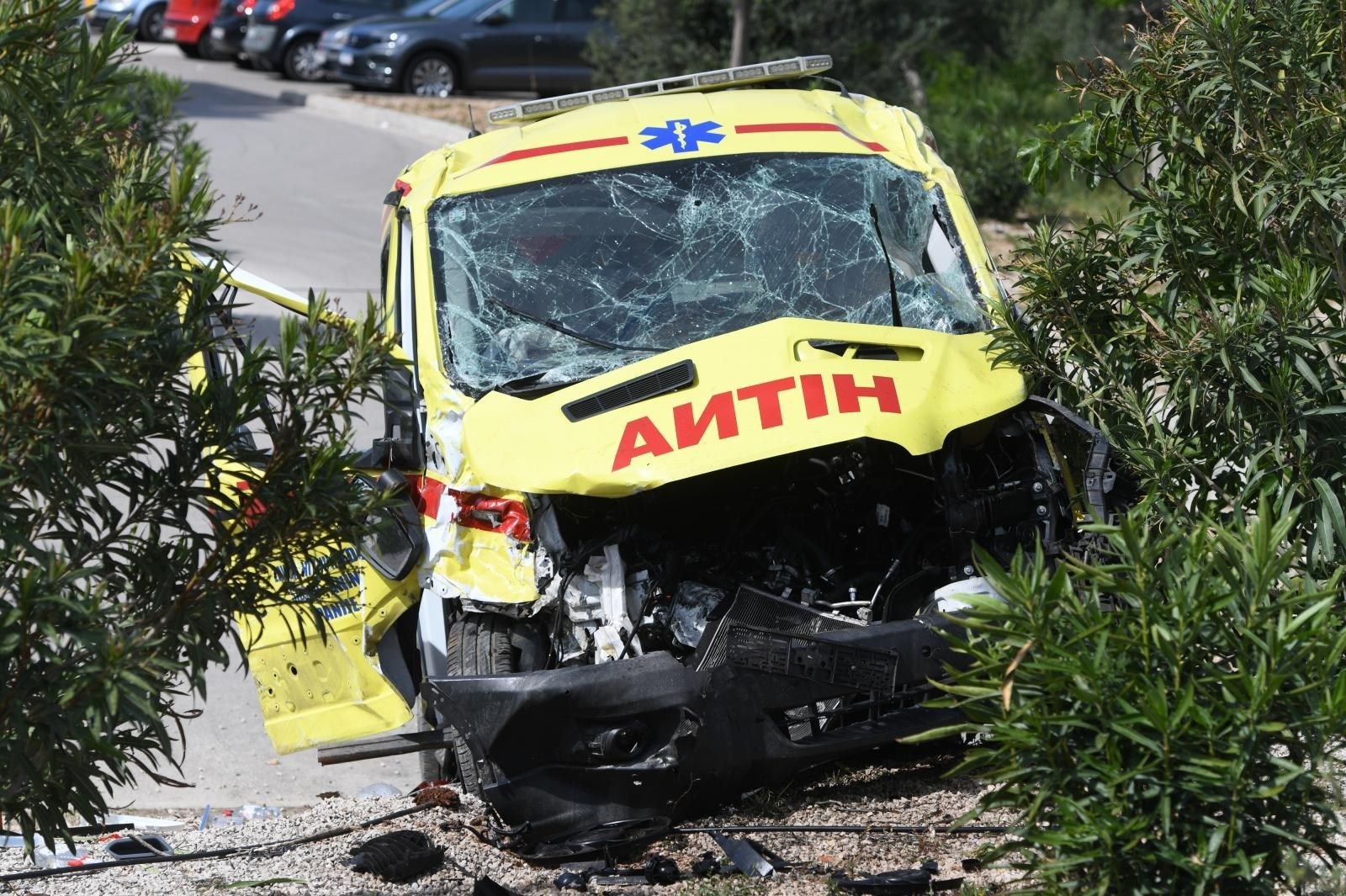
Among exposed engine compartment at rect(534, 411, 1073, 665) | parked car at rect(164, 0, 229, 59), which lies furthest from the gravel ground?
parked car at rect(164, 0, 229, 59)

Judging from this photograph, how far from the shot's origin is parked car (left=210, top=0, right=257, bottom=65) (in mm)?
24750

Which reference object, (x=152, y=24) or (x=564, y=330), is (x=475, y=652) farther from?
(x=152, y=24)

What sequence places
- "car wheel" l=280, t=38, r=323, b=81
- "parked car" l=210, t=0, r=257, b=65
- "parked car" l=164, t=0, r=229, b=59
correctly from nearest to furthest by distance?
1. "car wheel" l=280, t=38, r=323, b=81
2. "parked car" l=210, t=0, r=257, b=65
3. "parked car" l=164, t=0, r=229, b=59

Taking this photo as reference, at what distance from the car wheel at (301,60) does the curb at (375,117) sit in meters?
1.31

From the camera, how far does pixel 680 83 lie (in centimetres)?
725

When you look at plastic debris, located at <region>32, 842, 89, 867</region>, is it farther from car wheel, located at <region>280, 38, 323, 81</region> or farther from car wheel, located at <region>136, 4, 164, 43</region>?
car wheel, located at <region>136, 4, 164, 43</region>

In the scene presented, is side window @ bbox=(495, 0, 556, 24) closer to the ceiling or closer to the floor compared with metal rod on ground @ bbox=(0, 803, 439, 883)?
closer to the ceiling

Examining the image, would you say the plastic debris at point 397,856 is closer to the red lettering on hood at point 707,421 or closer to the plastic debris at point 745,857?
the plastic debris at point 745,857

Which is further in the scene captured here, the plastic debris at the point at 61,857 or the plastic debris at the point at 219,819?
the plastic debris at the point at 219,819

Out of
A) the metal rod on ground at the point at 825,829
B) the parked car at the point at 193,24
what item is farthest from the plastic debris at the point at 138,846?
the parked car at the point at 193,24

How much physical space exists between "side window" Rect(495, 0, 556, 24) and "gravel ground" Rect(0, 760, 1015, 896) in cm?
1715

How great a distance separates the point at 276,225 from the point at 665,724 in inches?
460

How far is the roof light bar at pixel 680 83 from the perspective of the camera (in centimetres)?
681

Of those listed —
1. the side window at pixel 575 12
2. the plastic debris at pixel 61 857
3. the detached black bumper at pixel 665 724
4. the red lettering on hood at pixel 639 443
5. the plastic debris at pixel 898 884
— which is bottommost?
the plastic debris at pixel 898 884
